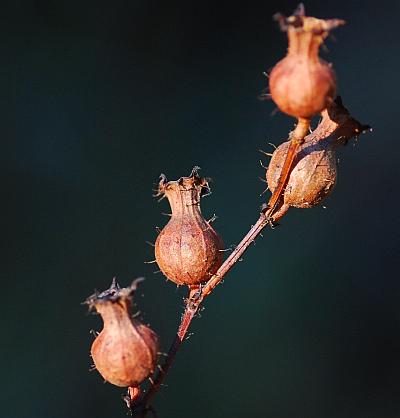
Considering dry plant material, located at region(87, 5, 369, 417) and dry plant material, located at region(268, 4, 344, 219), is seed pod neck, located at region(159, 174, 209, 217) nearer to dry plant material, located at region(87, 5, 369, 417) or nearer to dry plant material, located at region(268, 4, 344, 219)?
dry plant material, located at region(87, 5, 369, 417)

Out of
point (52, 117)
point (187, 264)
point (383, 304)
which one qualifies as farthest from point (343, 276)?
point (187, 264)

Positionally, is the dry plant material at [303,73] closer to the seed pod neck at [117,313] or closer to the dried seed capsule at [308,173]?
the dried seed capsule at [308,173]

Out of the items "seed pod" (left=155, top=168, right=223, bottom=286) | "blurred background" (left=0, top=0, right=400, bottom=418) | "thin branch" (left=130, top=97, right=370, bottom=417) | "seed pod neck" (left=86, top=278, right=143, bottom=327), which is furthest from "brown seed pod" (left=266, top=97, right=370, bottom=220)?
"blurred background" (left=0, top=0, right=400, bottom=418)

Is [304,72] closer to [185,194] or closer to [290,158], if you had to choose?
[290,158]

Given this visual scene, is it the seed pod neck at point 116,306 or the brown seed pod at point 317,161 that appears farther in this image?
the brown seed pod at point 317,161

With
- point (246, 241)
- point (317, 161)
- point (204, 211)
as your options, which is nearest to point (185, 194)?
point (246, 241)

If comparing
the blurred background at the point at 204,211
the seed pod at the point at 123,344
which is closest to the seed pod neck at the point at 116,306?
the seed pod at the point at 123,344

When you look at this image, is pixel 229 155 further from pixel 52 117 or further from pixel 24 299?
pixel 24 299
